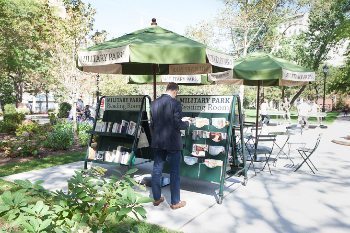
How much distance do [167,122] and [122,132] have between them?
6.75ft

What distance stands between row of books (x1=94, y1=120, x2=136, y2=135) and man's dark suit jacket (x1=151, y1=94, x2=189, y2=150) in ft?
5.50

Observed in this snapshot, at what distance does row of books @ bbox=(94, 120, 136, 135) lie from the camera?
7.10m

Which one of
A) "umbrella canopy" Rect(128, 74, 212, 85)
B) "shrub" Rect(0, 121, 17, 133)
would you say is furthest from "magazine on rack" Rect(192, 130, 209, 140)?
"shrub" Rect(0, 121, 17, 133)

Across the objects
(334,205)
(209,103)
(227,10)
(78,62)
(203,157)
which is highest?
(227,10)

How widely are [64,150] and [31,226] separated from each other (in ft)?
30.9

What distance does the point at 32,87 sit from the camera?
42500 mm

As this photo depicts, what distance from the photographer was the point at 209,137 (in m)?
6.34

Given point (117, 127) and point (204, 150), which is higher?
point (117, 127)

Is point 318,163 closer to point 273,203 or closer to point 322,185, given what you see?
point 322,185

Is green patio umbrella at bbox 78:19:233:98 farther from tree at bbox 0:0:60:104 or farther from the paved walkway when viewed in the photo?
tree at bbox 0:0:60:104

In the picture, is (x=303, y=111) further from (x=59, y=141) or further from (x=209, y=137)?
(x=209, y=137)

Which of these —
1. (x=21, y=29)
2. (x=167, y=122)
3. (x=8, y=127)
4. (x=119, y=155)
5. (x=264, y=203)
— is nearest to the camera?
(x=167, y=122)

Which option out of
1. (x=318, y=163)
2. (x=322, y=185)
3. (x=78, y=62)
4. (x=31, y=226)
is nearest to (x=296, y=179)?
(x=322, y=185)

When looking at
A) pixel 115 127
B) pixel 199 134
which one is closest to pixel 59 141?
pixel 115 127
